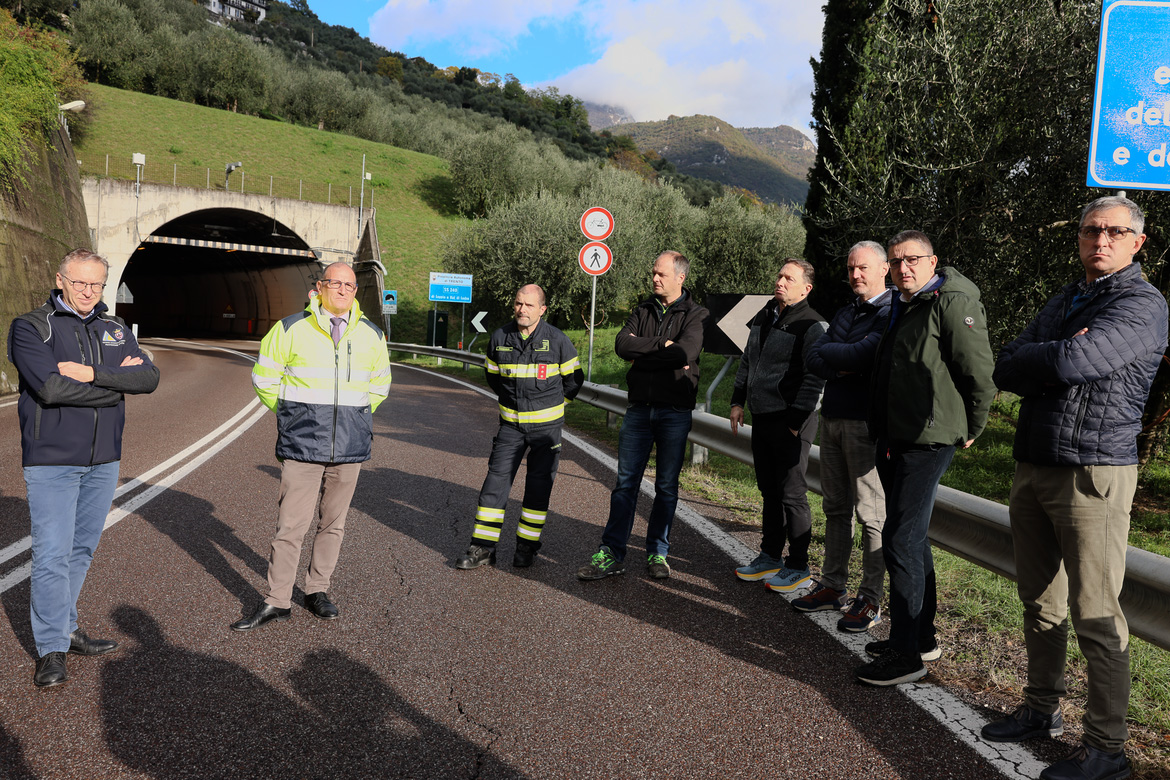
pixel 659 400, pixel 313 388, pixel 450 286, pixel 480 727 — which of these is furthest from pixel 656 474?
pixel 450 286

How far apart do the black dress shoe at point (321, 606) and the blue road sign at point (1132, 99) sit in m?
4.49

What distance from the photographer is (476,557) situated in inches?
196

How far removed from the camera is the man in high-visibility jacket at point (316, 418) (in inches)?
163

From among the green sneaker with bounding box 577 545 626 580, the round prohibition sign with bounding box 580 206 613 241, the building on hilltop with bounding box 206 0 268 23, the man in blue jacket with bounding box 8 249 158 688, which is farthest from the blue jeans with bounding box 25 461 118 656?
the building on hilltop with bounding box 206 0 268 23

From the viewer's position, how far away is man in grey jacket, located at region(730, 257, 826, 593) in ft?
15.4

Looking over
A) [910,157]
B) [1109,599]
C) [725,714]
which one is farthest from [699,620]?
[910,157]

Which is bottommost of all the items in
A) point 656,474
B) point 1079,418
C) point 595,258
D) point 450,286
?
point 656,474

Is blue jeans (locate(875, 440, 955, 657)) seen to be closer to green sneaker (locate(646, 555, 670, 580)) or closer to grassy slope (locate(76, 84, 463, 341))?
green sneaker (locate(646, 555, 670, 580))

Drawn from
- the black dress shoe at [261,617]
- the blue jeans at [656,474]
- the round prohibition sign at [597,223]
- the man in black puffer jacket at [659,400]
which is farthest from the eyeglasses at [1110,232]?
the round prohibition sign at [597,223]

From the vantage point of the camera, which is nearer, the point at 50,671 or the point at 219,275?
the point at 50,671

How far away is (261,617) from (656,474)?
2538mm

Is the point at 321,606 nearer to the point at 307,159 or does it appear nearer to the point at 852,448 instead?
the point at 852,448

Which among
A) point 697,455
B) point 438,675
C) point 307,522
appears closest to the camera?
point 438,675

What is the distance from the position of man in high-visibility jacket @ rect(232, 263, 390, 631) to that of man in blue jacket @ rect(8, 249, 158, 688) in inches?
27.2
